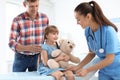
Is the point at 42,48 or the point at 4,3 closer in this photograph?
the point at 42,48

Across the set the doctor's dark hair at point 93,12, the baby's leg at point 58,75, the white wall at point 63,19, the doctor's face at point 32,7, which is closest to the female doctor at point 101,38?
the doctor's dark hair at point 93,12

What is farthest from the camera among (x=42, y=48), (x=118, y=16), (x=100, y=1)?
(x=100, y=1)

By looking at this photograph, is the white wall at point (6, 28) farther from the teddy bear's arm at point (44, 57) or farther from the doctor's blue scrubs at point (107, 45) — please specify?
the doctor's blue scrubs at point (107, 45)

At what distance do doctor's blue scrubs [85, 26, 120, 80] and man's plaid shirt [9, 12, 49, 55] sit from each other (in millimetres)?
591

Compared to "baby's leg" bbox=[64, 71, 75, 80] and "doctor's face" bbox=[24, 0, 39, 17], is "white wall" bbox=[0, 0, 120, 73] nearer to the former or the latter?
"doctor's face" bbox=[24, 0, 39, 17]

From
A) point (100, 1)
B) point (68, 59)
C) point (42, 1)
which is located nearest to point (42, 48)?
point (68, 59)

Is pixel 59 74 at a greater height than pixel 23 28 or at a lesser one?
lesser

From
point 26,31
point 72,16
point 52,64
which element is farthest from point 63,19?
point 52,64

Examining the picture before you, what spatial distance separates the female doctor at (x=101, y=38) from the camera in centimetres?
143

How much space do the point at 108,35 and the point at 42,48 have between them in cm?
59

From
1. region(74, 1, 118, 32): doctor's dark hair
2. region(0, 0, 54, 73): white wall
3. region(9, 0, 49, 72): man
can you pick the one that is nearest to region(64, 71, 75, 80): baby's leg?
region(74, 1, 118, 32): doctor's dark hair

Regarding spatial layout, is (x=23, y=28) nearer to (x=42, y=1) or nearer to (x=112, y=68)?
(x=112, y=68)

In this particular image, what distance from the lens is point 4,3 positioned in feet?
12.3

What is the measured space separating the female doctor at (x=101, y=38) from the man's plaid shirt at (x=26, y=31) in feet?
2.08
